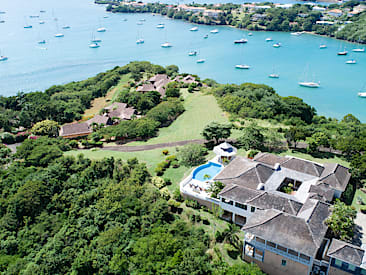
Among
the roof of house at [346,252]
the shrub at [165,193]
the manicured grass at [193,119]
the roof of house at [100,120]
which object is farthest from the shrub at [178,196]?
the roof of house at [100,120]

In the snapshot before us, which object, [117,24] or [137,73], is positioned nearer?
[137,73]

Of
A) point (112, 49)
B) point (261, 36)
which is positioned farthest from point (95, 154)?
point (261, 36)

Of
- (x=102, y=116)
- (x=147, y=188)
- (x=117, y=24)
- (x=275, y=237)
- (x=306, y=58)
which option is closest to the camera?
(x=275, y=237)

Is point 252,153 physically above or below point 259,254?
above

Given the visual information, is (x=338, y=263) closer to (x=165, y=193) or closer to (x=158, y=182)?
(x=165, y=193)

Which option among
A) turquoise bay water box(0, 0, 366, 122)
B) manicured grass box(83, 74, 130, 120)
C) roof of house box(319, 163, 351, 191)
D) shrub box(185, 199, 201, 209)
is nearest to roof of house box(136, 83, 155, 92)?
manicured grass box(83, 74, 130, 120)

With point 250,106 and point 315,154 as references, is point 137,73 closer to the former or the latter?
point 250,106

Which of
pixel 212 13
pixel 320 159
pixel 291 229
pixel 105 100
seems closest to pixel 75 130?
pixel 105 100
